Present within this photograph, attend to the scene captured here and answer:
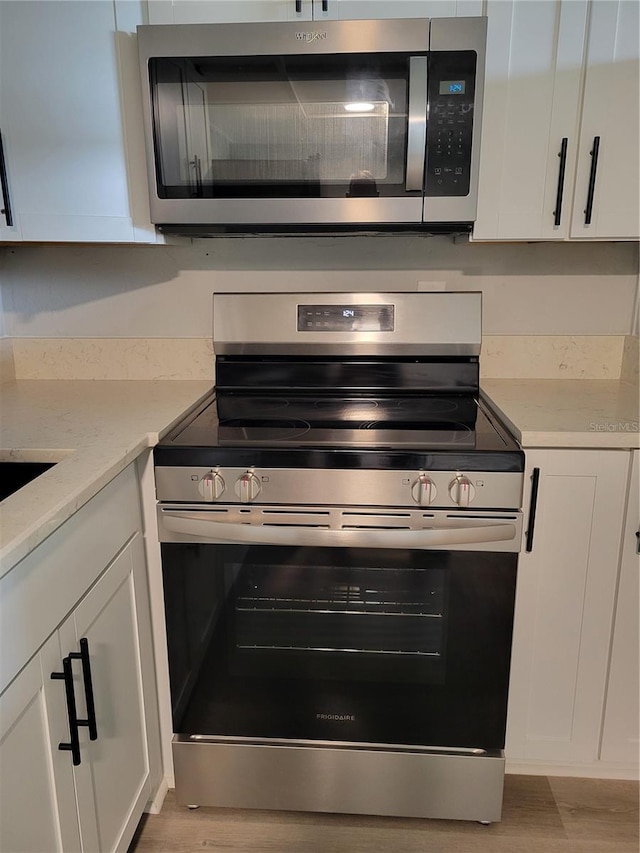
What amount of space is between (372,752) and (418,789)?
0.15 m

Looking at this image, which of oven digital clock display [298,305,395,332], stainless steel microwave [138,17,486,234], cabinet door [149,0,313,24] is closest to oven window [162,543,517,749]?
oven digital clock display [298,305,395,332]

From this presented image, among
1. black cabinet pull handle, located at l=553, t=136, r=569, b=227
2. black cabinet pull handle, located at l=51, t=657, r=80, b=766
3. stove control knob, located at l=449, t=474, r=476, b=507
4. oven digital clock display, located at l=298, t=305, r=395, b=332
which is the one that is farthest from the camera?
oven digital clock display, located at l=298, t=305, r=395, b=332

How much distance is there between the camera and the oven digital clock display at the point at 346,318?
64.7 inches

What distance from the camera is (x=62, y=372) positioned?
1854 millimetres

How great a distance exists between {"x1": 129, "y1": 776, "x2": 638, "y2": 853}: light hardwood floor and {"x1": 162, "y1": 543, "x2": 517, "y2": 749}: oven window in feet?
0.82

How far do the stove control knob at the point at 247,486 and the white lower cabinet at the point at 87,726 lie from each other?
0.77ft

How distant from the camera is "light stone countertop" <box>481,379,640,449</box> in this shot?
125 centimetres

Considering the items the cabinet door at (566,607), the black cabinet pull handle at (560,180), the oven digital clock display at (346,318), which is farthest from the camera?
the oven digital clock display at (346,318)

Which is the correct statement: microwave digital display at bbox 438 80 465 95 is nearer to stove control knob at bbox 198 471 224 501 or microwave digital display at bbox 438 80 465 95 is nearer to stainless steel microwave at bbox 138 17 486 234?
stainless steel microwave at bbox 138 17 486 234

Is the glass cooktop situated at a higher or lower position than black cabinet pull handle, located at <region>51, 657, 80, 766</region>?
higher

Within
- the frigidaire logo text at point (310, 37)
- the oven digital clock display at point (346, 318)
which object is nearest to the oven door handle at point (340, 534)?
the oven digital clock display at point (346, 318)

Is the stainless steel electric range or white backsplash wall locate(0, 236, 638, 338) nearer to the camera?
the stainless steel electric range

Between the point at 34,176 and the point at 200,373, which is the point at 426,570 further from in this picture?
the point at 34,176

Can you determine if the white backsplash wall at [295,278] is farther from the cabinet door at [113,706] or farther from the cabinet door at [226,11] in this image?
the cabinet door at [113,706]
